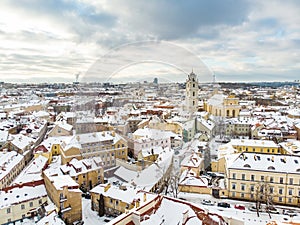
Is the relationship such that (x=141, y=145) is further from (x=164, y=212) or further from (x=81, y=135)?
(x=81, y=135)

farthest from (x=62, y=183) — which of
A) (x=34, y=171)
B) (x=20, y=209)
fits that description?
(x=34, y=171)

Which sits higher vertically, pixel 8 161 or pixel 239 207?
pixel 8 161

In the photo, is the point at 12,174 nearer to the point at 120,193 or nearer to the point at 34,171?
the point at 34,171

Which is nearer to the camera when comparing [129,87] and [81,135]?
[129,87]

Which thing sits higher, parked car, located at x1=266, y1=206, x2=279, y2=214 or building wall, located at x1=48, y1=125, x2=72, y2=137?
building wall, located at x1=48, y1=125, x2=72, y2=137

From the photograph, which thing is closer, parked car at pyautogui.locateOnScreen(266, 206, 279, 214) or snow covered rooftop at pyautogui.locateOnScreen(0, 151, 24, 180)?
parked car at pyautogui.locateOnScreen(266, 206, 279, 214)

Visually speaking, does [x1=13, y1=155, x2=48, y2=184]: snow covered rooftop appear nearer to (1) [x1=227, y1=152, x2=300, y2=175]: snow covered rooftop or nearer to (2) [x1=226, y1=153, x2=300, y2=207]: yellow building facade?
(2) [x1=226, y1=153, x2=300, y2=207]: yellow building facade

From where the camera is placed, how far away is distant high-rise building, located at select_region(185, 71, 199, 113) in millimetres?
5365

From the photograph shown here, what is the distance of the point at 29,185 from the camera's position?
11.0 m

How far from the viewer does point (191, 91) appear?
614 centimetres

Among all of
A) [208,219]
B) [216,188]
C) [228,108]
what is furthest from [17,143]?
[228,108]

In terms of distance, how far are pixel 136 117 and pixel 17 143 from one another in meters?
15.4

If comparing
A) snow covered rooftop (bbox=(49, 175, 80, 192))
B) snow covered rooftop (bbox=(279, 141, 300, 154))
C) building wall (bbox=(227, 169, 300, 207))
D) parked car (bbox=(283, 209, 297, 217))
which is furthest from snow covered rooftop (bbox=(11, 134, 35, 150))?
snow covered rooftop (bbox=(279, 141, 300, 154))

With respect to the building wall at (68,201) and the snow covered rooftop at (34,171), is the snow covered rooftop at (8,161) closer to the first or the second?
the snow covered rooftop at (34,171)
